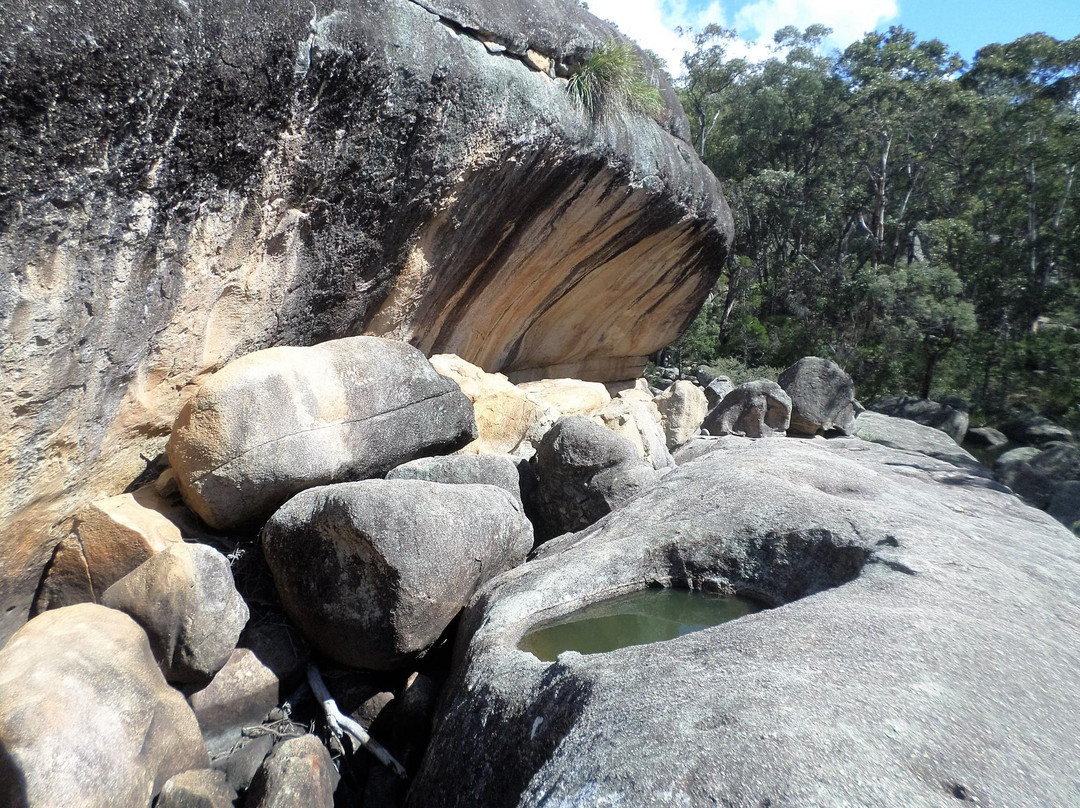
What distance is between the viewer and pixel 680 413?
10641 millimetres

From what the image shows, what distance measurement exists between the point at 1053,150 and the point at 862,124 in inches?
204

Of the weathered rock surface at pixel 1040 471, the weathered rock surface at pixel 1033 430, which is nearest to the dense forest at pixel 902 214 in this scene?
the weathered rock surface at pixel 1033 430

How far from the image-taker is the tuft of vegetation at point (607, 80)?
750cm

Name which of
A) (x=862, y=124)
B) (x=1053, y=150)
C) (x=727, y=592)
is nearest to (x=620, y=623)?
(x=727, y=592)

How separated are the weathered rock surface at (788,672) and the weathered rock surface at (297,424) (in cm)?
155

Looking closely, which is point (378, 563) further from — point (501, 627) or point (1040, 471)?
point (1040, 471)

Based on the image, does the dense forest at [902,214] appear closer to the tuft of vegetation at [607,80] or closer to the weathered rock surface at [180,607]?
the tuft of vegetation at [607,80]

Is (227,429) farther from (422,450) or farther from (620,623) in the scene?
(620,623)

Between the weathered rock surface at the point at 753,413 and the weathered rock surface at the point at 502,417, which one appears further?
the weathered rock surface at the point at 753,413

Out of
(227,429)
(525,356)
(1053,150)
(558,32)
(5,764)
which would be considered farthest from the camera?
(1053,150)

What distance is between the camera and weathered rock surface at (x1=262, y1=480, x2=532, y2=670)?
5.01m

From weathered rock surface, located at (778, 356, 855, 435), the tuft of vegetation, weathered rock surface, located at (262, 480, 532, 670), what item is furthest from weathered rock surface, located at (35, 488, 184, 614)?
weathered rock surface, located at (778, 356, 855, 435)

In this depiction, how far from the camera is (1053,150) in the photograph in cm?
1738

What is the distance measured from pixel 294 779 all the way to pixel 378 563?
1249 millimetres
